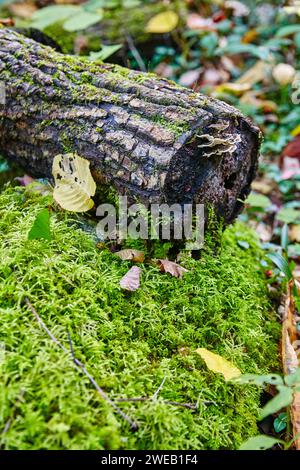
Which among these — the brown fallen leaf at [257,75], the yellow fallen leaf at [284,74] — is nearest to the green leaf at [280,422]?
the yellow fallen leaf at [284,74]

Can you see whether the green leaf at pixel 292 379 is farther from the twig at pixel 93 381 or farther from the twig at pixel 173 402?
the twig at pixel 93 381

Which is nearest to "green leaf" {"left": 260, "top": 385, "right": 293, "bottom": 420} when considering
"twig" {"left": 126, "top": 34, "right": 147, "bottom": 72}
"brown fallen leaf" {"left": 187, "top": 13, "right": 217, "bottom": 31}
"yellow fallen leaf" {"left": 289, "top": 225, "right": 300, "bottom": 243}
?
"yellow fallen leaf" {"left": 289, "top": 225, "right": 300, "bottom": 243}

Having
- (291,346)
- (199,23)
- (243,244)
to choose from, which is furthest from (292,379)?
(199,23)

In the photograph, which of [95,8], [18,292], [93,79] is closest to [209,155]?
[93,79]

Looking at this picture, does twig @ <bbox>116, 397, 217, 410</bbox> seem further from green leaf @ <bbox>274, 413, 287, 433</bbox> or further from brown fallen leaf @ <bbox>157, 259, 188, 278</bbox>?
brown fallen leaf @ <bbox>157, 259, 188, 278</bbox>

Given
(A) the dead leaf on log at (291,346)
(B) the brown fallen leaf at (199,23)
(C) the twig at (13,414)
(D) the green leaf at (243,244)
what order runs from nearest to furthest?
(C) the twig at (13,414), (A) the dead leaf on log at (291,346), (D) the green leaf at (243,244), (B) the brown fallen leaf at (199,23)

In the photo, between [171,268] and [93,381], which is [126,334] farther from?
[171,268]
